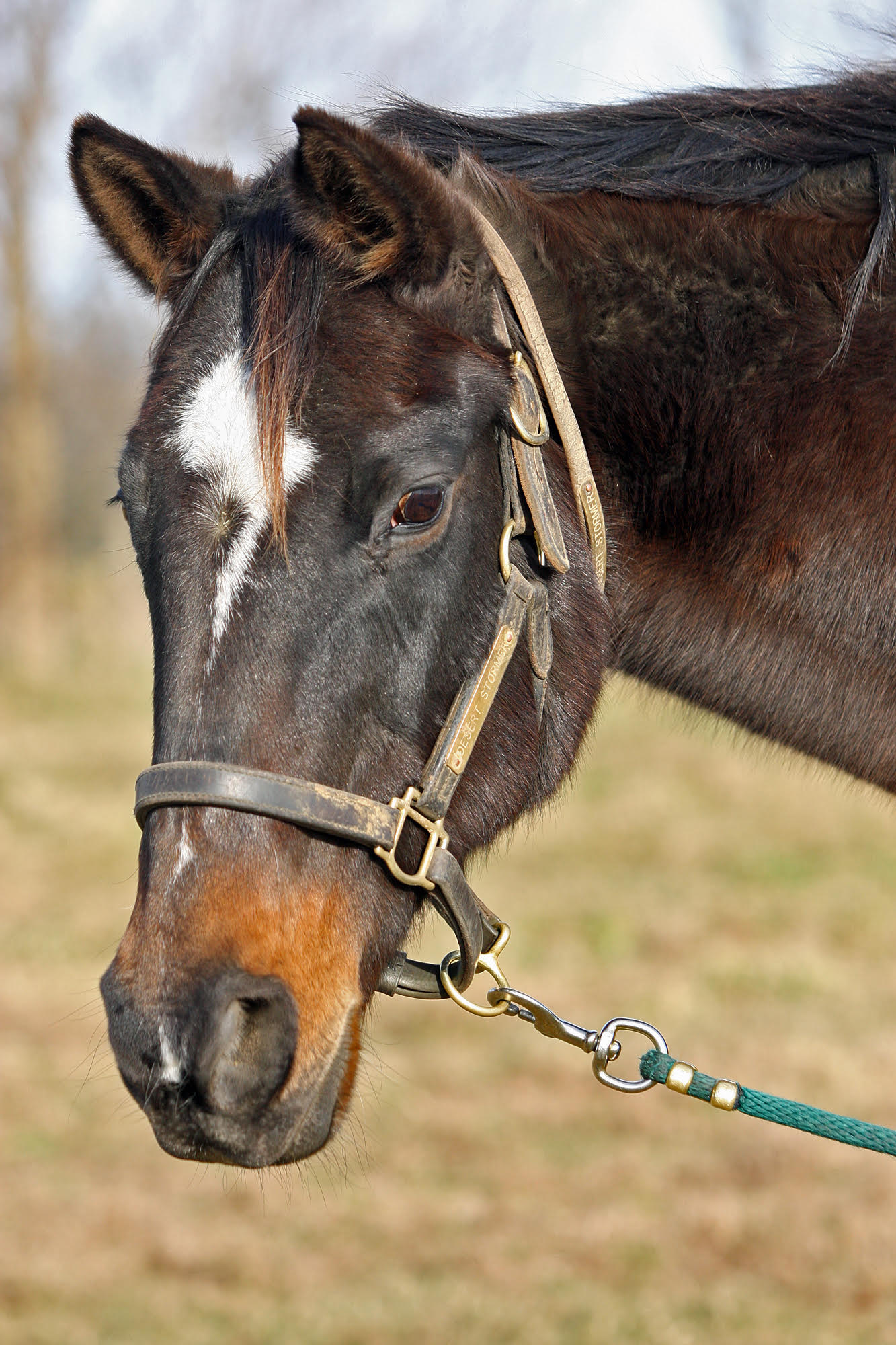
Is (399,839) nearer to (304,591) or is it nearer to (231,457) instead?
(304,591)

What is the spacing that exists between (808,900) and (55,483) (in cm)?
1171

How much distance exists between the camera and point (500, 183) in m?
1.98

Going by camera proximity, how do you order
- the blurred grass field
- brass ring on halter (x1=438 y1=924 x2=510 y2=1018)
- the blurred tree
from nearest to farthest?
brass ring on halter (x1=438 y1=924 x2=510 y2=1018), the blurred grass field, the blurred tree

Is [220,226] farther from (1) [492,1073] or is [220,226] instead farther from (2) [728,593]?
(1) [492,1073]

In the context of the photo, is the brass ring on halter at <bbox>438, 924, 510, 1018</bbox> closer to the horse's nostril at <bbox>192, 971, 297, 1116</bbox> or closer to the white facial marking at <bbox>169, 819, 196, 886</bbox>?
the horse's nostril at <bbox>192, 971, 297, 1116</bbox>

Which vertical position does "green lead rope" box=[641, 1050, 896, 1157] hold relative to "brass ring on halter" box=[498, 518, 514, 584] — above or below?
below

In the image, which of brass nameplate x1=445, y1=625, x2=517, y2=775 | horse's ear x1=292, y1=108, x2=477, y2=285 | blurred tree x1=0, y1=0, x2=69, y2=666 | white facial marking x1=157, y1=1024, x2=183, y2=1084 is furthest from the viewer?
blurred tree x1=0, y1=0, x2=69, y2=666

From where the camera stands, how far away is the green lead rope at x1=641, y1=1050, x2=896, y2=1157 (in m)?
1.87

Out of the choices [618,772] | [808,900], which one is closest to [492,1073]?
[808,900]

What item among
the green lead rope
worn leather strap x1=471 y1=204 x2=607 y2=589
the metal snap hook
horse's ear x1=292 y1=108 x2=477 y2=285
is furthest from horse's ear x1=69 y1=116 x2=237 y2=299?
the green lead rope

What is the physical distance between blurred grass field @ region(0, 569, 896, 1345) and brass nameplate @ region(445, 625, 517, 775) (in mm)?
663

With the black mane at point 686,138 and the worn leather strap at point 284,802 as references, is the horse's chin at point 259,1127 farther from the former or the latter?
the black mane at point 686,138

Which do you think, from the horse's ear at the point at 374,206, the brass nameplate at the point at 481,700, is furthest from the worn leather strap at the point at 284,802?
the horse's ear at the point at 374,206

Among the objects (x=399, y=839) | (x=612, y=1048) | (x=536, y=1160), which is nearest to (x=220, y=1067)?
(x=399, y=839)
